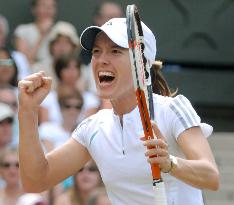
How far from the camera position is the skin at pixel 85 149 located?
396 centimetres

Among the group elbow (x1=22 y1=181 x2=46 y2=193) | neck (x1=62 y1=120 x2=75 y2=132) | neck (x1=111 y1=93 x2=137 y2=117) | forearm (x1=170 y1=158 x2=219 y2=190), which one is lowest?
neck (x1=62 y1=120 x2=75 y2=132)

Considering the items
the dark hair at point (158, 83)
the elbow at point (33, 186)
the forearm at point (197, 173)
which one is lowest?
the elbow at point (33, 186)

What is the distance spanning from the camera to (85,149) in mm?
4496

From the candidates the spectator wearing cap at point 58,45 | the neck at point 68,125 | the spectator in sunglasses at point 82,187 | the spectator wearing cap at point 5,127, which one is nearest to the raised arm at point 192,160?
the spectator in sunglasses at point 82,187

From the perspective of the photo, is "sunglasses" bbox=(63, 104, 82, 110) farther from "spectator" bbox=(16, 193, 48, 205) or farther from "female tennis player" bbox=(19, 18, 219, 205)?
"female tennis player" bbox=(19, 18, 219, 205)

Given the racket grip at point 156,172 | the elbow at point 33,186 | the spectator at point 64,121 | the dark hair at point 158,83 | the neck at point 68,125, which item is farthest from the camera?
the neck at point 68,125

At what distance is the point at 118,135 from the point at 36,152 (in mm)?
399

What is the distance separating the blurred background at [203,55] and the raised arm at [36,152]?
5585 millimetres

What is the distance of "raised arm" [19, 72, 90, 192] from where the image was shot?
4176 millimetres

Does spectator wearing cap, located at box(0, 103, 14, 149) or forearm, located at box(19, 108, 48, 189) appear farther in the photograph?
spectator wearing cap, located at box(0, 103, 14, 149)

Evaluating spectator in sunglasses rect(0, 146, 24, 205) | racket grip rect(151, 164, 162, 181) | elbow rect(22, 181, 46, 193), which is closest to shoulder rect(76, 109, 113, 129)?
elbow rect(22, 181, 46, 193)

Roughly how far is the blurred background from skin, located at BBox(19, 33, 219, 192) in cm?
562

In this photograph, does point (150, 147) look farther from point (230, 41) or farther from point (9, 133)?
point (230, 41)

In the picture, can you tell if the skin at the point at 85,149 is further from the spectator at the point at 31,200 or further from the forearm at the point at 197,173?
the spectator at the point at 31,200
